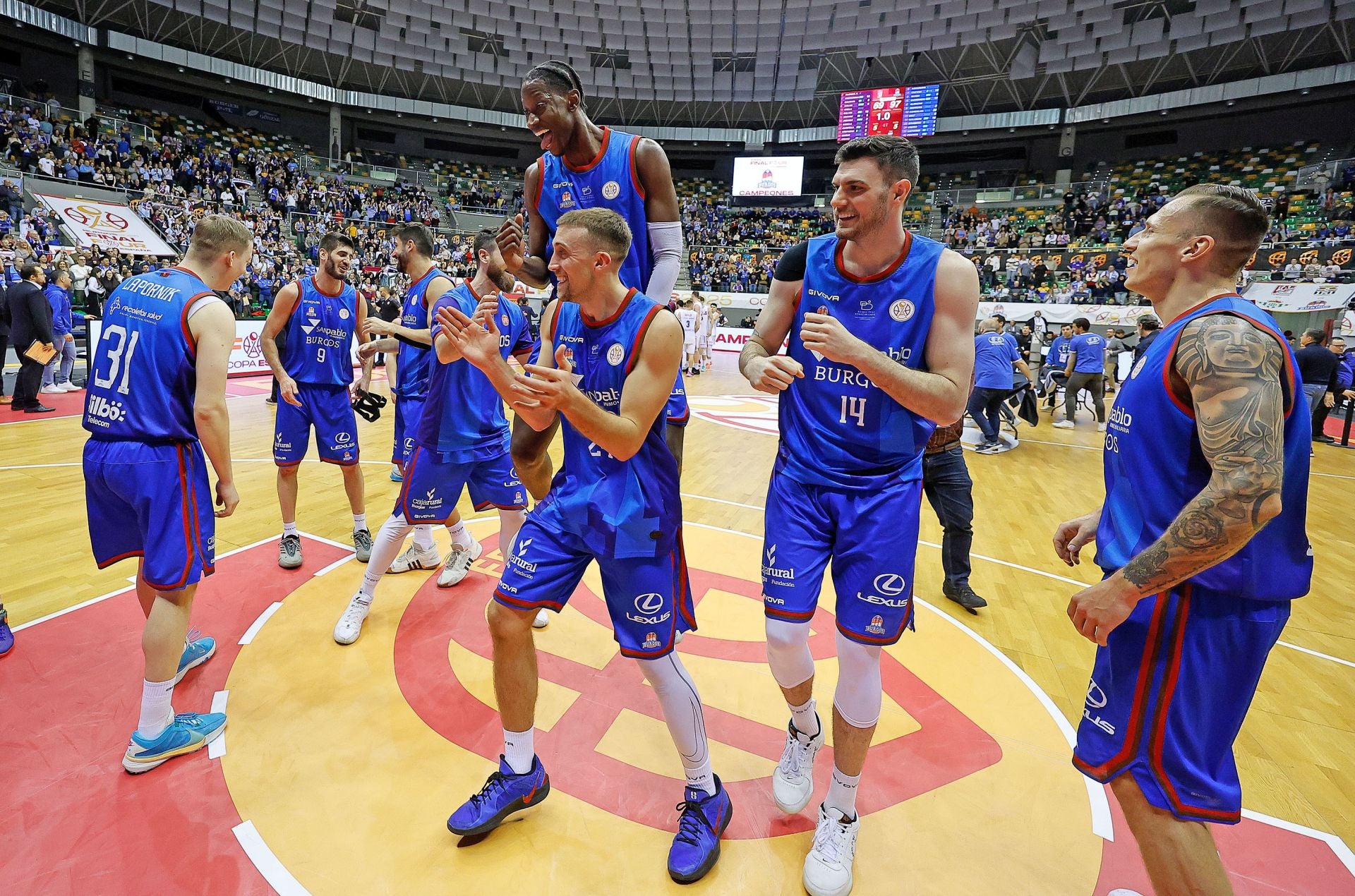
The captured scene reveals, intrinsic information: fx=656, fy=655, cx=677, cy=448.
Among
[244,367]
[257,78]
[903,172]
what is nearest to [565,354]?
[903,172]

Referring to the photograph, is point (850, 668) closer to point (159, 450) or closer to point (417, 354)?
point (159, 450)

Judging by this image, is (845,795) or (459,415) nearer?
(845,795)

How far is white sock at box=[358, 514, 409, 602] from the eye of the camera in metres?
3.72

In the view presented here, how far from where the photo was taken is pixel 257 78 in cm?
2725

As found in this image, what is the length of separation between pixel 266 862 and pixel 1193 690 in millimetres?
2758

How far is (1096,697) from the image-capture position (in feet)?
5.70

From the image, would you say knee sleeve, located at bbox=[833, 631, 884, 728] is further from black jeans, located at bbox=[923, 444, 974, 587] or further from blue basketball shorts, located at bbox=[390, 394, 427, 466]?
blue basketball shorts, located at bbox=[390, 394, 427, 466]

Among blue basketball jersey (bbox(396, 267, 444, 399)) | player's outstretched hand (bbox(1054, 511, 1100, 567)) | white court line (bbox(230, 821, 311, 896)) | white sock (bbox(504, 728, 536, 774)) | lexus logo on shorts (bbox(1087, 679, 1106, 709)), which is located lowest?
white court line (bbox(230, 821, 311, 896))

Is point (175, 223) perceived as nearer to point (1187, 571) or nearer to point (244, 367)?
point (244, 367)

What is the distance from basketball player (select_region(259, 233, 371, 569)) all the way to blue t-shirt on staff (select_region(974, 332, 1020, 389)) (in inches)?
283

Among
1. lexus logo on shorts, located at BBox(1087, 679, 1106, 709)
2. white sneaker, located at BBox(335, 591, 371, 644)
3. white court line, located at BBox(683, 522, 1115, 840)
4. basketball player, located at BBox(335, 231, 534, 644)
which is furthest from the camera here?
basketball player, located at BBox(335, 231, 534, 644)

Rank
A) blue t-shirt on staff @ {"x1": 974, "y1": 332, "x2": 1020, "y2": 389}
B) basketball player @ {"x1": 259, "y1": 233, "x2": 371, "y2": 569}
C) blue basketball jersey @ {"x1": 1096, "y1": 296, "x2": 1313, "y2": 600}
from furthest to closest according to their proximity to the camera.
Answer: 1. blue t-shirt on staff @ {"x1": 974, "y1": 332, "x2": 1020, "y2": 389}
2. basketball player @ {"x1": 259, "y1": 233, "x2": 371, "y2": 569}
3. blue basketball jersey @ {"x1": 1096, "y1": 296, "x2": 1313, "y2": 600}

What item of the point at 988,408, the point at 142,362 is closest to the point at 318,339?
the point at 142,362

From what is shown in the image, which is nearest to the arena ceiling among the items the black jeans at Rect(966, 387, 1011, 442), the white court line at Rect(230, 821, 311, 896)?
the black jeans at Rect(966, 387, 1011, 442)
